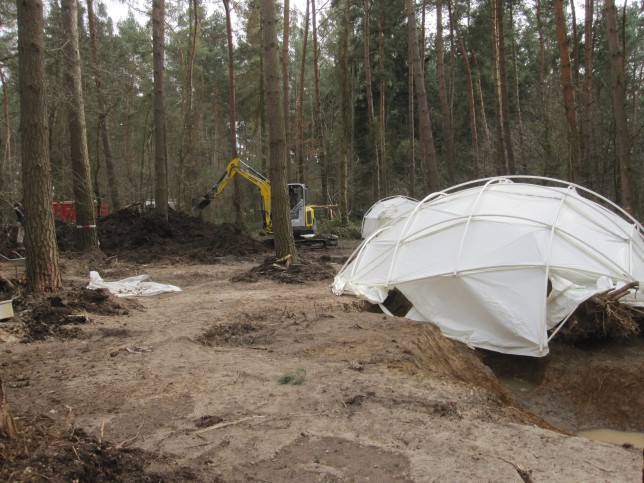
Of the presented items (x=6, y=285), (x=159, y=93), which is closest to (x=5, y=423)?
(x=6, y=285)

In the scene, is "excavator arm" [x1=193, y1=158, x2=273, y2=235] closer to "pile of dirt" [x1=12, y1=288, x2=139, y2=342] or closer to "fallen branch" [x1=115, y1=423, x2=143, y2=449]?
"pile of dirt" [x1=12, y1=288, x2=139, y2=342]

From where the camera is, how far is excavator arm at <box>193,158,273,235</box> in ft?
61.8

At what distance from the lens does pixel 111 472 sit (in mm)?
2818

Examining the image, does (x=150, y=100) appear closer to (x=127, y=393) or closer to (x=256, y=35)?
(x=256, y=35)

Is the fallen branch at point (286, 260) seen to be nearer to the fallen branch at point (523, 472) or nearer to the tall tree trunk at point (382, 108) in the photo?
the fallen branch at point (523, 472)

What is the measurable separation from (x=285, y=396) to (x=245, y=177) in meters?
15.3

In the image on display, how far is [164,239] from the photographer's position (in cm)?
1772

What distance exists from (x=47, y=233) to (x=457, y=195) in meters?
7.36

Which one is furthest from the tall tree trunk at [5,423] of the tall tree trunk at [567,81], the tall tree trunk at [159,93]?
the tall tree trunk at [159,93]

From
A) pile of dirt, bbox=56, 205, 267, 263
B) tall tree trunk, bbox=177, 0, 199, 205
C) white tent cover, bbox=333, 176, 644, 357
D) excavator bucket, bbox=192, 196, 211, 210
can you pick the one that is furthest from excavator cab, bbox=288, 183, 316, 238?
white tent cover, bbox=333, 176, 644, 357

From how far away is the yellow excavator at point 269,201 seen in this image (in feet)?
62.2

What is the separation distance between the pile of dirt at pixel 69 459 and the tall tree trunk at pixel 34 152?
4857 mm

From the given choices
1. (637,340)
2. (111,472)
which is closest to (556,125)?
(637,340)

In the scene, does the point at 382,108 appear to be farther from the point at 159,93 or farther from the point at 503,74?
the point at 159,93
